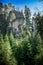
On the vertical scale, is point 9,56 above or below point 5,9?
below

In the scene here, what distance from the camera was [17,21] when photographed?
213 ft

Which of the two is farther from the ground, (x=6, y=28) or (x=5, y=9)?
(x=5, y=9)

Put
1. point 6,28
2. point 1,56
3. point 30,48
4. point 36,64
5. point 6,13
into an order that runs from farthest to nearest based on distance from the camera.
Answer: point 6,13 → point 6,28 → point 30,48 → point 1,56 → point 36,64

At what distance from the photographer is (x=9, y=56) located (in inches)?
1342

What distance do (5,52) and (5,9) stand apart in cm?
3696

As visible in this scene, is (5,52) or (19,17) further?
(19,17)

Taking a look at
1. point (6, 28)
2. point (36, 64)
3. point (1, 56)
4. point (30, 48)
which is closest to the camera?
point (36, 64)

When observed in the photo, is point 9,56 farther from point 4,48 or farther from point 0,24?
point 0,24

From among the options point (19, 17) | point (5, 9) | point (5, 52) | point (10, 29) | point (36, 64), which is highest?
point (5, 9)

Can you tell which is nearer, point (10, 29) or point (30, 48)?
point (30, 48)

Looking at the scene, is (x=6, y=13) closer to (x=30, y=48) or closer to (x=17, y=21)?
(x=17, y=21)

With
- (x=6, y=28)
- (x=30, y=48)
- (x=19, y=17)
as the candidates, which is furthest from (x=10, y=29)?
(x=30, y=48)

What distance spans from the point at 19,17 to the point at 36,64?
3478cm

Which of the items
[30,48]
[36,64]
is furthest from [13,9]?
[36,64]
